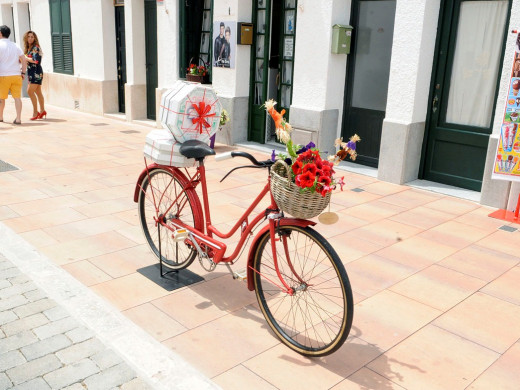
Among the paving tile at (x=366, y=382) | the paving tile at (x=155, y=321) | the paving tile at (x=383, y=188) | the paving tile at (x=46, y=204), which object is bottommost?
the paving tile at (x=366, y=382)

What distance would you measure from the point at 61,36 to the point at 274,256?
12264 millimetres

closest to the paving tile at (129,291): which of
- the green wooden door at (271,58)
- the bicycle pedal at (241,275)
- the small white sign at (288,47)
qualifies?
the bicycle pedal at (241,275)

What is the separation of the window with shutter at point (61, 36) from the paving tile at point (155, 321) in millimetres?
11193

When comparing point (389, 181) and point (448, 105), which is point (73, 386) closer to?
point (389, 181)

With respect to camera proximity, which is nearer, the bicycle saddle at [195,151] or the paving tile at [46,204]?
the bicycle saddle at [195,151]

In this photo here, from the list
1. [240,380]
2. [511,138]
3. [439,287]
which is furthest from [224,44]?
[240,380]

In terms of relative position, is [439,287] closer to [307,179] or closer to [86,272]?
[307,179]

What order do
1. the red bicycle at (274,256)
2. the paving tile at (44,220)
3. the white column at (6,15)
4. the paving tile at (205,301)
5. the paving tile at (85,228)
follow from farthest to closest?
the white column at (6,15)
the paving tile at (44,220)
the paving tile at (85,228)
the paving tile at (205,301)
the red bicycle at (274,256)

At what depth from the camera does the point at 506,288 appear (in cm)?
413

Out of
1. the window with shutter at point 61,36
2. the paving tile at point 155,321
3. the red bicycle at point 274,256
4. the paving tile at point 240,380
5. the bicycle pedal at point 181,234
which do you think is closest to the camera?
the paving tile at point 240,380

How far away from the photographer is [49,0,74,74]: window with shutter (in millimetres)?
13047

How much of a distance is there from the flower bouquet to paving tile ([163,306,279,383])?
0.92 m

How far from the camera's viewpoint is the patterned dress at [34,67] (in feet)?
36.0

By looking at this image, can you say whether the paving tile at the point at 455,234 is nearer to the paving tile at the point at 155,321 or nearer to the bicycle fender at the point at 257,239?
the bicycle fender at the point at 257,239
